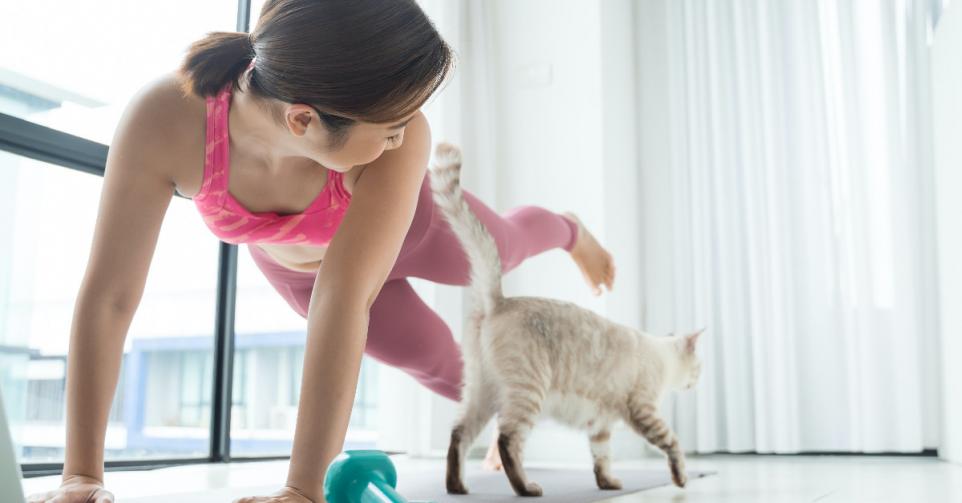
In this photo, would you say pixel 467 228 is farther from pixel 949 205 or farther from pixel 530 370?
pixel 949 205

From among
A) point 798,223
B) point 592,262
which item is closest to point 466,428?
point 592,262

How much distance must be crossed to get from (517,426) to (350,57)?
0.84m

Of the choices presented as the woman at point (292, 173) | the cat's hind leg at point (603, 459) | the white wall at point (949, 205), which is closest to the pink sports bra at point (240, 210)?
the woman at point (292, 173)

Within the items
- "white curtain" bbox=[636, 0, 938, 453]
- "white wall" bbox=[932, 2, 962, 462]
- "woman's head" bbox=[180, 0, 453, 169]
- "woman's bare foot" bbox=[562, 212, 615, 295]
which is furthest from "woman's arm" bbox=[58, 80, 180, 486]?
Answer: "white curtain" bbox=[636, 0, 938, 453]

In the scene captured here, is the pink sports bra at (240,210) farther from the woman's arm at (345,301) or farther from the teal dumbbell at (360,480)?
the teal dumbbell at (360,480)

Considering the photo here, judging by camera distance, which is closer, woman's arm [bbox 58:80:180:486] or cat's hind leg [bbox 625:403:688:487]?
woman's arm [bbox 58:80:180:486]

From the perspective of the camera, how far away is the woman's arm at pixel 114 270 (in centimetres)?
97

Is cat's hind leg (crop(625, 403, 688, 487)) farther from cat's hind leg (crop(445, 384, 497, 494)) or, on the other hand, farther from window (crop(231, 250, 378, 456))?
window (crop(231, 250, 378, 456))

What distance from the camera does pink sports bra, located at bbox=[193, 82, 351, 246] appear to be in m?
1.15

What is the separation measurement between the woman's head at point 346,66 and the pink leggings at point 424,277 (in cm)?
70

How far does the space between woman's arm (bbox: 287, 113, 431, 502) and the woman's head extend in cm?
8

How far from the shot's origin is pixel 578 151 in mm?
3197

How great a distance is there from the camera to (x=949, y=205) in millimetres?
2422

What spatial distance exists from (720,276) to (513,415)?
1802 millimetres
